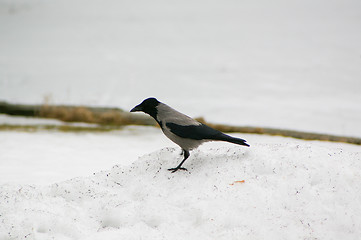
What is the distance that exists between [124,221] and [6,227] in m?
0.79

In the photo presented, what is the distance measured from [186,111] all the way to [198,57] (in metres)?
3.96

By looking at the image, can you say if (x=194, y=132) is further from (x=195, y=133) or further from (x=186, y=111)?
(x=186, y=111)

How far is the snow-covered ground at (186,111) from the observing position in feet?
9.61

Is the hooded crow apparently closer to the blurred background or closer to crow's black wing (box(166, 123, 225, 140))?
crow's black wing (box(166, 123, 225, 140))

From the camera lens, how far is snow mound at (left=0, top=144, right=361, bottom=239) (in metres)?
2.81

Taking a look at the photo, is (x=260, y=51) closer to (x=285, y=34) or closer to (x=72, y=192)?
(x=285, y=34)

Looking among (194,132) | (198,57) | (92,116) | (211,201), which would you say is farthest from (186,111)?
(211,201)

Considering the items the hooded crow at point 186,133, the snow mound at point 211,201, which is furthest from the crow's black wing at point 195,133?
the snow mound at point 211,201

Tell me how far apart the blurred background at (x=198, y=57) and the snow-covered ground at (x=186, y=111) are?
0.06 metres

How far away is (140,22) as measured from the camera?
13.8 metres

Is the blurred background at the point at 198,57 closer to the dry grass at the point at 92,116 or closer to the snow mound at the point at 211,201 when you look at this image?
the dry grass at the point at 92,116

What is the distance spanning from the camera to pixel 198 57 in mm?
11867

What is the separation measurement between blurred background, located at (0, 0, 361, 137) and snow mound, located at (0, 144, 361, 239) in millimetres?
4174

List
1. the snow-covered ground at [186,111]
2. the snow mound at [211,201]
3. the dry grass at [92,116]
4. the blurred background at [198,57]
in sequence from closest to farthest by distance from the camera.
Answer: the snow mound at [211,201], the snow-covered ground at [186,111], the dry grass at [92,116], the blurred background at [198,57]
